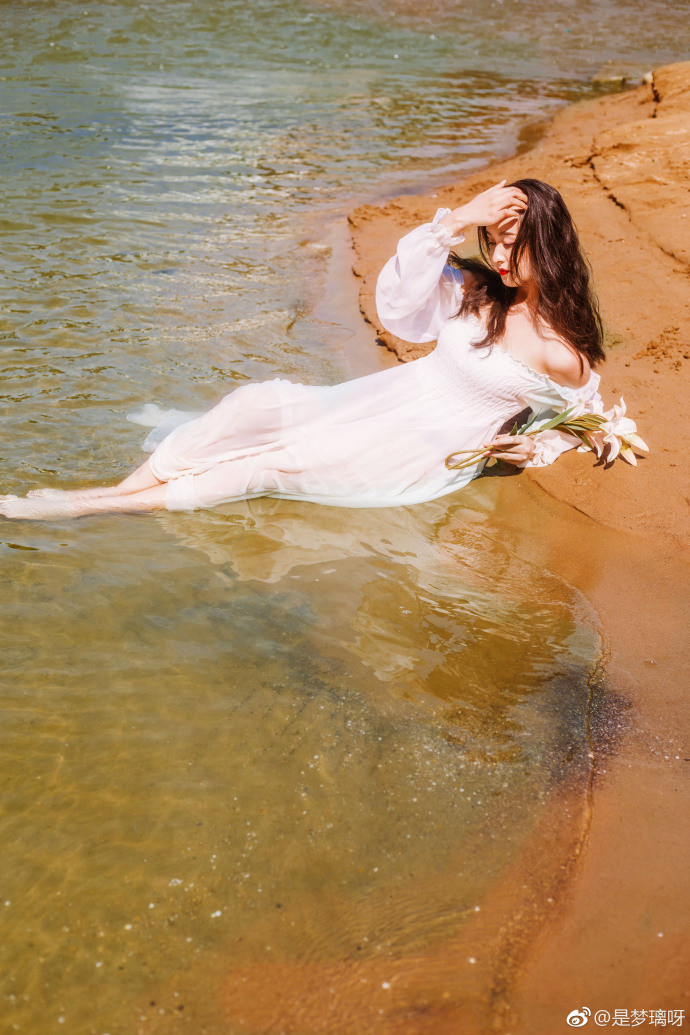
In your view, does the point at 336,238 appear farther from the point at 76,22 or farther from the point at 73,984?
the point at 76,22

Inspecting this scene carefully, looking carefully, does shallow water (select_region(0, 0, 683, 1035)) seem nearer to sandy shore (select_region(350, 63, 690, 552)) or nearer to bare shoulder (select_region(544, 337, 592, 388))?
sandy shore (select_region(350, 63, 690, 552))

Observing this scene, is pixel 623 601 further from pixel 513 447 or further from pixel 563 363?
pixel 563 363

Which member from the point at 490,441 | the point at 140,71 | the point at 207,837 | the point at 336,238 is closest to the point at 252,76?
the point at 140,71

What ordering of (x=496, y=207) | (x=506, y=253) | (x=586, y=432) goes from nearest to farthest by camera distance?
(x=496, y=207) → (x=506, y=253) → (x=586, y=432)

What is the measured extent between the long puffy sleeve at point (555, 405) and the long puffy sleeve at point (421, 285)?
0.69 metres

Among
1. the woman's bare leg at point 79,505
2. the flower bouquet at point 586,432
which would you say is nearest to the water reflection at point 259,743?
the woman's bare leg at point 79,505

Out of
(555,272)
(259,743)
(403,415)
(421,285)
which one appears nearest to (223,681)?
(259,743)

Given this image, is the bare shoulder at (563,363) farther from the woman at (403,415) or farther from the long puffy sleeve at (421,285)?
the long puffy sleeve at (421,285)

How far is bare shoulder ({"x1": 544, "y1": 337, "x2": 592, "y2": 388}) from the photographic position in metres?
3.88

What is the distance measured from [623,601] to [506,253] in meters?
1.72

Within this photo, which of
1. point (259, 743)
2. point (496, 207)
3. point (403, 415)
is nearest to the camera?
point (259, 743)

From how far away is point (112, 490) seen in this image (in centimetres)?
424

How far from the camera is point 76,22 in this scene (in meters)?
15.4

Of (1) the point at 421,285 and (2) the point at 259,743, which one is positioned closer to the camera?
(2) the point at 259,743
